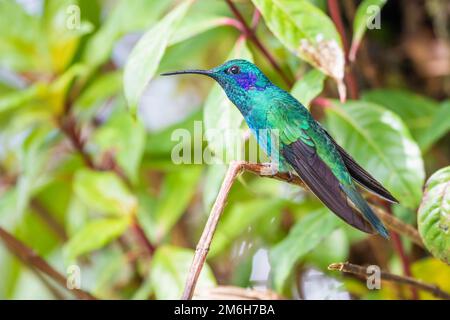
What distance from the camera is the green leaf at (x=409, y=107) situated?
3.05 metres

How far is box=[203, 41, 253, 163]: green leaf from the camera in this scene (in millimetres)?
1962

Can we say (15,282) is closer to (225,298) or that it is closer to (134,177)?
(134,177)

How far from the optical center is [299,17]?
2102 millimetres

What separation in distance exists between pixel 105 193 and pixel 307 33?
3.87ft

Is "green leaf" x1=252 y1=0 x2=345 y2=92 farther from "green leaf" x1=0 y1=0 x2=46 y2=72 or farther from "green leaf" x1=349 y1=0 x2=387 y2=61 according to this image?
"green leaf" x1=0 y1=0 x2=46 y2=72

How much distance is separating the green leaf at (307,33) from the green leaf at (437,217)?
1.23ft

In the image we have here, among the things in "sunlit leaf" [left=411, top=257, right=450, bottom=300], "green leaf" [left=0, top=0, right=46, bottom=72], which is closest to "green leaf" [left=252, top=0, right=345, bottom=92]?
"sunlit leaf" [left=411, top=257, right=450, bottom=300]

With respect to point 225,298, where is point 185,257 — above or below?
below

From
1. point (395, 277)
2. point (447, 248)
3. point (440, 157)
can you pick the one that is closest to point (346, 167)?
point (447, 248)

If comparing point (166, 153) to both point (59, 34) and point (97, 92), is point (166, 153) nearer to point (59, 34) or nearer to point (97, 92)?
point (97, 92)

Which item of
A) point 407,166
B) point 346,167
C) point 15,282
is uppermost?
point 346,167

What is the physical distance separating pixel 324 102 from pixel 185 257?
2.44ft

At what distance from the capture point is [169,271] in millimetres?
2594

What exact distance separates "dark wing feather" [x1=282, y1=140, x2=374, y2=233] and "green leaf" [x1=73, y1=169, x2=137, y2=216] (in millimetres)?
1338
